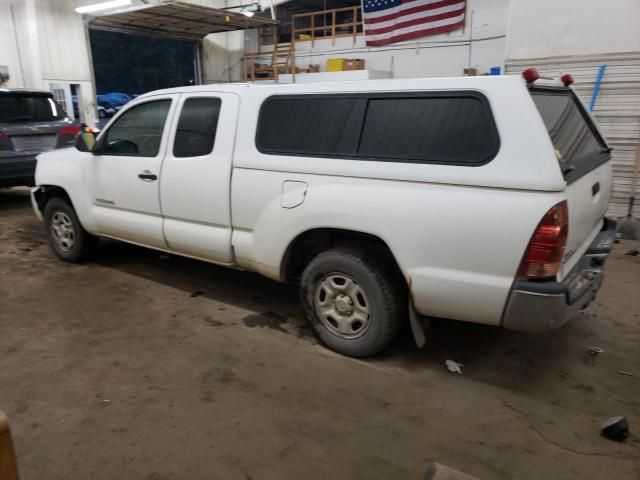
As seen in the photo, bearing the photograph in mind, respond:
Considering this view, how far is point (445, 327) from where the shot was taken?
4.05m

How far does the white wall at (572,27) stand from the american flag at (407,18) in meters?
8.03

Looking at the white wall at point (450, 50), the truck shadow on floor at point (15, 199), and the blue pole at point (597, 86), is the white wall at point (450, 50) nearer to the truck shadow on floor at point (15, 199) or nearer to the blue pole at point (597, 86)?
the blue pole at point (597, 86)

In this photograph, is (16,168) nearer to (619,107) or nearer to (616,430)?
(616,430)

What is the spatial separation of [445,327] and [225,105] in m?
2.51

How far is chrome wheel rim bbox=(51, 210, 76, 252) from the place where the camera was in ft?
17.5

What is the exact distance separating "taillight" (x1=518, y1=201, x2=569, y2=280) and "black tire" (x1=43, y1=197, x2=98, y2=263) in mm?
4436

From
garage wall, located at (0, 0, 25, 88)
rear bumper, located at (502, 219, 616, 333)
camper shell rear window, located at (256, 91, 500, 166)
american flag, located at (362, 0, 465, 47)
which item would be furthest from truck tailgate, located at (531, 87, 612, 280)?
garage wall, located at (0, 0, 25, 88)

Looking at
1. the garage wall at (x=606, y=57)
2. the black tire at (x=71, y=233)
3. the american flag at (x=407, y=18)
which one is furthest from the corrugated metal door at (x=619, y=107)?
the american flag at (x=407, y=18)

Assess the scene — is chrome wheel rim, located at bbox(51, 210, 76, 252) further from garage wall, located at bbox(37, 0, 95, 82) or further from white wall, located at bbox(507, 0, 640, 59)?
garage wall, located at bbox(37, 0, 95, 82)

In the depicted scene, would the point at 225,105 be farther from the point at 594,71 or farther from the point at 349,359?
the point at 594,71

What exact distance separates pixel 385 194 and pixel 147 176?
2.33m

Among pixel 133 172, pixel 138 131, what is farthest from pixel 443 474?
pixel 138 131

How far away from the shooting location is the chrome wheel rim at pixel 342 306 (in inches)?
134

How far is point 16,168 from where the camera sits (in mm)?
7508
